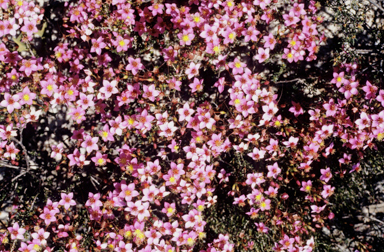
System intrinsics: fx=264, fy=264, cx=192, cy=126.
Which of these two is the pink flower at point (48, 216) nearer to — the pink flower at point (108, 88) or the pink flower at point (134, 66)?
the pink flower at point (108, 88)

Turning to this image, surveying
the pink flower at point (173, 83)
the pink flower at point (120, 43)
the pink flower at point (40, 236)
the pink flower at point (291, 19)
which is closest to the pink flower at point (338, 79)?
the pink flower at point (291, 19)

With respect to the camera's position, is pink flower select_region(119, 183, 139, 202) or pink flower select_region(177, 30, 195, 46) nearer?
pink flower select_region(119, 183, 139, 202)

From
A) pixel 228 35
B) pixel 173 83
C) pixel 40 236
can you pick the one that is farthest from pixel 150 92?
pixel 40 236

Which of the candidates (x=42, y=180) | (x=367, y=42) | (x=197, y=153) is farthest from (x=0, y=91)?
(x=367, y=42)

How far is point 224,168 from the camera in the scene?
A: 10.9 ft

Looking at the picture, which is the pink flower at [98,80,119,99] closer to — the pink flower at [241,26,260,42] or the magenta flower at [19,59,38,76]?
the magenta flower at [19,59,38,76]

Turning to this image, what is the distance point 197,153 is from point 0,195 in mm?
2536

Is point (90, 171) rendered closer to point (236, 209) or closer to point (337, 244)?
point (236, 209)

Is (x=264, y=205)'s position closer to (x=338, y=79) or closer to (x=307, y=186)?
(x=307, y=186)

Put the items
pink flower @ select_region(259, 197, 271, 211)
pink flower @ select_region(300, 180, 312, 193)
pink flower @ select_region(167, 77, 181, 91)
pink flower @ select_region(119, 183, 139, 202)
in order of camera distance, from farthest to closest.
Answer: pink flower @ select_region(300, 180, 312, 193)
pink flower @ select_region(259, 197, 271, 211)
pink flower @ select_region(167, 77, 181, 91)
pink flower @ select_region(119, 183, 139, 202)

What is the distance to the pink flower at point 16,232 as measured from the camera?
275 centimetres

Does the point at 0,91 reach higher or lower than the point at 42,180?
higher

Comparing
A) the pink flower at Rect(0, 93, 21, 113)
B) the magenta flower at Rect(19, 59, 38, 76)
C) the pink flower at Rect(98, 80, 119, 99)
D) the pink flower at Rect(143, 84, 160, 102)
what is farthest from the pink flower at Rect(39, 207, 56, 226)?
the pink flower at Rect(143, 84, 160, 102)

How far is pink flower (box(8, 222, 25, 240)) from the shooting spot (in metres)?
2.75
